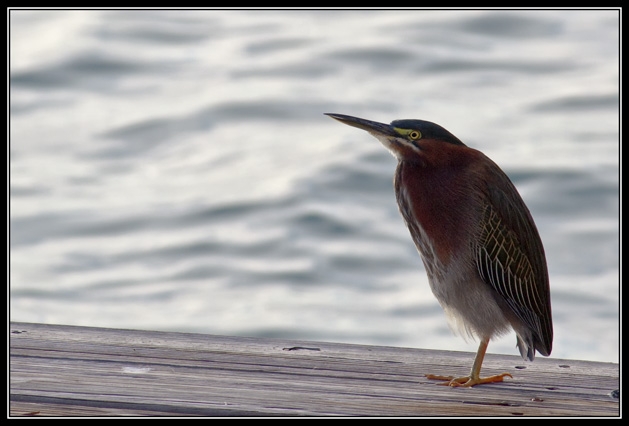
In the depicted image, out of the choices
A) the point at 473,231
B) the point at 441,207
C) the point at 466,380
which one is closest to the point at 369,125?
the point at 441,207

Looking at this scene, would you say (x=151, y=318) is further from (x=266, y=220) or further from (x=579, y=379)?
(x=579, y=379)

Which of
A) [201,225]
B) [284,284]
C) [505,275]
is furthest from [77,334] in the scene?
[201,225]

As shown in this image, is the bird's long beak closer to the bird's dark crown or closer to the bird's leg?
the bird's dark crown

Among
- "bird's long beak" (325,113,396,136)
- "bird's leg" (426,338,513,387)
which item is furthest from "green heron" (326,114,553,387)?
"bird's leg" (426,338,513,387)

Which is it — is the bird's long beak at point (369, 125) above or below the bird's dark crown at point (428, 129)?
above

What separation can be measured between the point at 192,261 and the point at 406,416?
9891mm

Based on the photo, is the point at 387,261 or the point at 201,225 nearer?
the point at 387,261

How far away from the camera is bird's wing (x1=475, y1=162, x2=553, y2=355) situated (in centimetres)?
440

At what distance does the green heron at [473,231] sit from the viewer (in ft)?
14.4

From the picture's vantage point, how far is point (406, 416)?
3691 millimetres

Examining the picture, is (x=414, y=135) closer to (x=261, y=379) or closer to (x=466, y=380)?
(x=466, y=380)

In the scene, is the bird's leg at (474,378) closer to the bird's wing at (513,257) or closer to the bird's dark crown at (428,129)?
the bird's wing at (513,257)

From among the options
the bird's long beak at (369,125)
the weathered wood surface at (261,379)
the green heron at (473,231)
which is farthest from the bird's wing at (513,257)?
the bird's long beak at (369,125)

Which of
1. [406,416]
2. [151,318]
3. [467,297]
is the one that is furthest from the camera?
[151,318]
